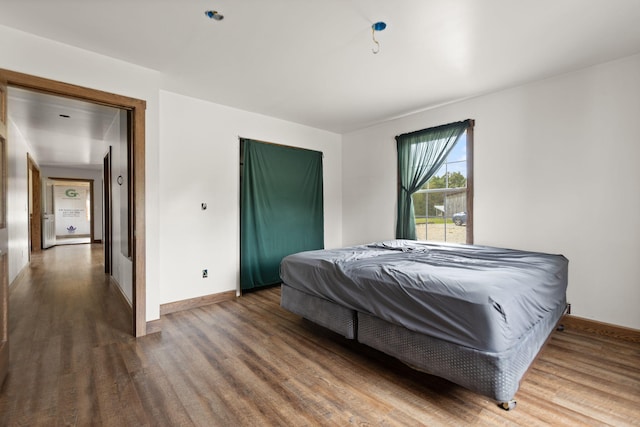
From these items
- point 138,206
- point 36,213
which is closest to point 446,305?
point 138,206

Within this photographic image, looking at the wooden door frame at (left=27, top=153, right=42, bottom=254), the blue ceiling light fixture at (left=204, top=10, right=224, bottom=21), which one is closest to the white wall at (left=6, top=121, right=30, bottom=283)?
the wooden door frame at (left=27, top=153, right=42, bottom=254)

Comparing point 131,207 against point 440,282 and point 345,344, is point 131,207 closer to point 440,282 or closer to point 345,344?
point 345,344

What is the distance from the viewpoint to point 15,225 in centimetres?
439

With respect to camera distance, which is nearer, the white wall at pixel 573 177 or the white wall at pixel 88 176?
the white wall at pixel 573 177

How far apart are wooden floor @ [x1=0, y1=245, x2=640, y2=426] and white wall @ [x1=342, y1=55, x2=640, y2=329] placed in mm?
636

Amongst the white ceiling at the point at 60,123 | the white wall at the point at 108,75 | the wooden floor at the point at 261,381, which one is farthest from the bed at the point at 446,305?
the white ceiling at the point at 60,123

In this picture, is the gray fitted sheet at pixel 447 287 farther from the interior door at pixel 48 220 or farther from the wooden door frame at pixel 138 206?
the interior door at pixel 48 220

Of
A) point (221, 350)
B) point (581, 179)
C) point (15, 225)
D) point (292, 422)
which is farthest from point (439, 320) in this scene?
point (15, 225)

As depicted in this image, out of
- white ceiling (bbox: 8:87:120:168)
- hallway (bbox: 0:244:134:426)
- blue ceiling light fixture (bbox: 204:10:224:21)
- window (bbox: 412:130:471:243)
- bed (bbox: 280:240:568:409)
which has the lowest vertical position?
hallway (bbox: 0:244:134:426)

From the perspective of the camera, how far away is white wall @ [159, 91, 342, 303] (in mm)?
3520

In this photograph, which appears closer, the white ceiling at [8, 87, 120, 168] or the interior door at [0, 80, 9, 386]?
the interior door at [0, 80, 9, 386]

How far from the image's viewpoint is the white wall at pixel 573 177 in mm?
2736

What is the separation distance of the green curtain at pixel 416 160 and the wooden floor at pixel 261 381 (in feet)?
6.92

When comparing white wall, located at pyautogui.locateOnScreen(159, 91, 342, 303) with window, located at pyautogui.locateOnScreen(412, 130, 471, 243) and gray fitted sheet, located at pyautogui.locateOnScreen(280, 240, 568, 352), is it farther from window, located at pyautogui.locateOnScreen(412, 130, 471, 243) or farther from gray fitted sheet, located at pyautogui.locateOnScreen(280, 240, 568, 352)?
window, located at pyautogui.locateOnScreen(412, 130, 471, 243)
